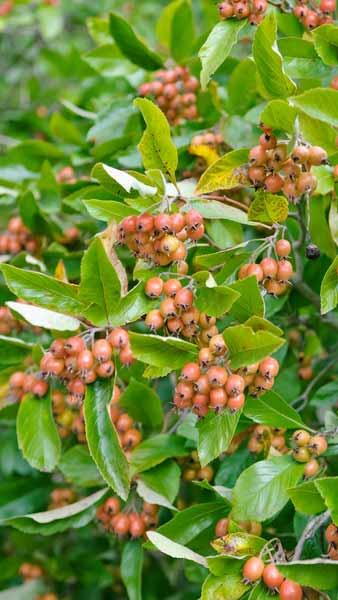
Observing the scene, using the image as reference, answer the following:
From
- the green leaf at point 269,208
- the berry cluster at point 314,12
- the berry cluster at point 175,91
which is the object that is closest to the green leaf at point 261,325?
the green leaf at point 269,208

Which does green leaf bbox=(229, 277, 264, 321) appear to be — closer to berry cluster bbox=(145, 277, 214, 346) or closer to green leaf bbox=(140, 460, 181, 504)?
berry cluster bbox=(145, 277, 214, 346)

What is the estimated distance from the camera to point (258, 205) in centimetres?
162

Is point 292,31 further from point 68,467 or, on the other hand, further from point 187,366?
point 68,467

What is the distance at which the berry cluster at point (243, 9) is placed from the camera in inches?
69.4

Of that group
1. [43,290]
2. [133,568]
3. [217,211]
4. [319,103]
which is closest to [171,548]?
[133,568]

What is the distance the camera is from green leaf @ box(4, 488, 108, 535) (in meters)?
1.86

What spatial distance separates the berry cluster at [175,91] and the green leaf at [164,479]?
0.95 meters

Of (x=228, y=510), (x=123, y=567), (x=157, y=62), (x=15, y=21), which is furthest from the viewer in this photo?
(x=15, y=21)

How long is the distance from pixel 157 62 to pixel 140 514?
119cm

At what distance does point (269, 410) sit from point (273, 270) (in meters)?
0.29

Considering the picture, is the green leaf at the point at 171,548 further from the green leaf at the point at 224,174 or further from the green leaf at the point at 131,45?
the green leaf at the point at 131,45

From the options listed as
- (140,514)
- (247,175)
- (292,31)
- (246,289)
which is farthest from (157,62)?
(140,514)

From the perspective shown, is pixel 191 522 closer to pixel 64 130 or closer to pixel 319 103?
pixel 319 103

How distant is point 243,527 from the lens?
1690mm
